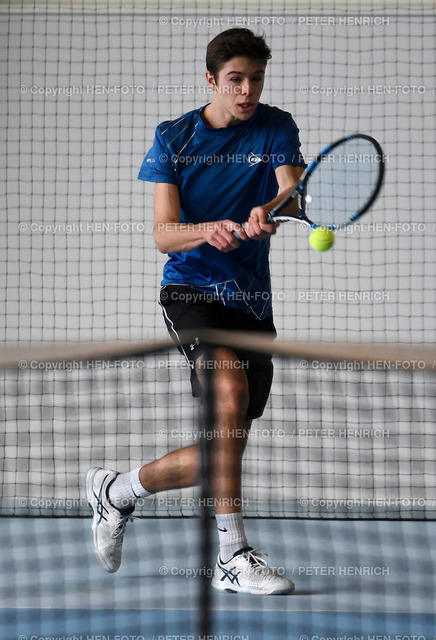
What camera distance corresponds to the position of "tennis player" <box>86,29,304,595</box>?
273cm

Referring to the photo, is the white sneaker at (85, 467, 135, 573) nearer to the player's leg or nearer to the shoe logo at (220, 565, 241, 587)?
the player's leg

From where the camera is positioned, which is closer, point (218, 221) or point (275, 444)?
point (218, 221)

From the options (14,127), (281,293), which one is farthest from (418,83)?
(14,127)

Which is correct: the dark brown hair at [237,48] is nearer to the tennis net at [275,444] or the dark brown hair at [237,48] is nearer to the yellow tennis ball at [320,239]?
the yellow tennis ball at [320,239]

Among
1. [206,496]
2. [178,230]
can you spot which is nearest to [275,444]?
[178,230]

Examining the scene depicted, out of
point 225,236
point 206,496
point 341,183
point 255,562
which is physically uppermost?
point 341,183

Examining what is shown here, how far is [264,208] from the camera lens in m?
2.66

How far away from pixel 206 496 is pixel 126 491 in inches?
51.4

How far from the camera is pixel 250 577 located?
258 cm

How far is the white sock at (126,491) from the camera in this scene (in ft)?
9.37

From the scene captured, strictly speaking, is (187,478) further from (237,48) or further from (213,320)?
(237,48)

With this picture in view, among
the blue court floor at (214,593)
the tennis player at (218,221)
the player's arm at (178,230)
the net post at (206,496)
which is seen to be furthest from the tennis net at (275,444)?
the net post at (206,496)

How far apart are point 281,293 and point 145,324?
0.69 m

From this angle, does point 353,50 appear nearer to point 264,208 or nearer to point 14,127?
point 14,127
